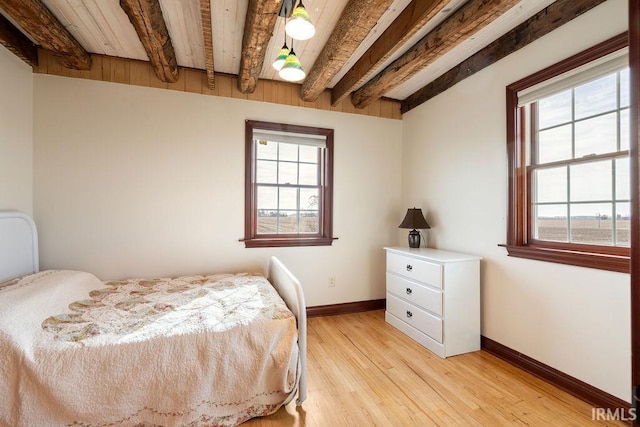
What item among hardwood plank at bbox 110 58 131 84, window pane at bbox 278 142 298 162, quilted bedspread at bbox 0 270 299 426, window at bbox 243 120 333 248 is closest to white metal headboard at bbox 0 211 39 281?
quilted bedspread at bbox 0 270 299 426

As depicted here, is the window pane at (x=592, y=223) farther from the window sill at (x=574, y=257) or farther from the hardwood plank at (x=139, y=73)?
the hardwood plank at (x=139, y=73)

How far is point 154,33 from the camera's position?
209 cm

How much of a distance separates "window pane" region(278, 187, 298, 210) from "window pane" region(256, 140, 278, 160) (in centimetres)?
38

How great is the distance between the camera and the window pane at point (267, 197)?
10.6ft

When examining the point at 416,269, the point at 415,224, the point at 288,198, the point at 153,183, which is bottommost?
the point at 416,269

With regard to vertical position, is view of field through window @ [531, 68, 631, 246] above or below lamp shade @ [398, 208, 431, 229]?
above

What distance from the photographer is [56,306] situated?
1.88 m

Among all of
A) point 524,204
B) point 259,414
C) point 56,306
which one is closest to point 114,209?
point 56,306

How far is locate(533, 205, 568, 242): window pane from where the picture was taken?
6.92 ft

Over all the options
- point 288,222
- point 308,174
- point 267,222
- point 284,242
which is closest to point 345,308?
point 284,242

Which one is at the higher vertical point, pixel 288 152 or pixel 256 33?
pixel 256 33

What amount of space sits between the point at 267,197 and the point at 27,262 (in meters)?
2.10

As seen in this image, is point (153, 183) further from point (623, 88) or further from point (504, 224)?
point (623, 88)

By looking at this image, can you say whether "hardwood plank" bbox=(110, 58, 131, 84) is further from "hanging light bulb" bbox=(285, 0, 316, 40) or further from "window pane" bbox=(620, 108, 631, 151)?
"window pane" bbox=(620, 108, 631, 151)
